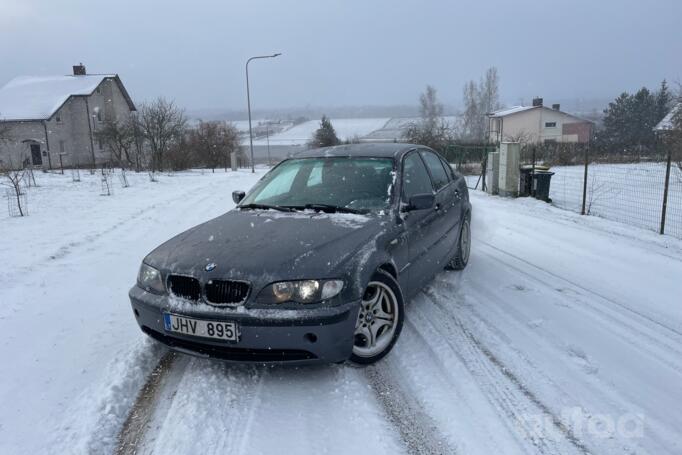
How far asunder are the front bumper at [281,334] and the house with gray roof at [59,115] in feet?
150

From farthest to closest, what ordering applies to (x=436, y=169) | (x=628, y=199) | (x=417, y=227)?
1. (x=628, y=199)
2. (x=436, y=169)
3. (x=417, y=227)

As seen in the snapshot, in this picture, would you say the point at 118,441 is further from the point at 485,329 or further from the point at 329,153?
the point at 329,153

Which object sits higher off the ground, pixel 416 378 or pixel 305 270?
pixel 305 270

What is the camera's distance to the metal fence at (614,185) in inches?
404

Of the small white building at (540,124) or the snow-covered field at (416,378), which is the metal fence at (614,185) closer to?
the snow-covered field at (416,378)

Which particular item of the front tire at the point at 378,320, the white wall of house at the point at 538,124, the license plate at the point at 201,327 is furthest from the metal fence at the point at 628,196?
the white wall of house at the point at 538,124

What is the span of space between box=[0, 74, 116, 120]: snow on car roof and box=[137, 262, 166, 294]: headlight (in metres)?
48.0

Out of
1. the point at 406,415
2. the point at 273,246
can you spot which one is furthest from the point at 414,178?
the point at 406,415

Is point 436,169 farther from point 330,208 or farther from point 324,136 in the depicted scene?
point 324,136

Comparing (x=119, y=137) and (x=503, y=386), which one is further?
(x=119, y=137)

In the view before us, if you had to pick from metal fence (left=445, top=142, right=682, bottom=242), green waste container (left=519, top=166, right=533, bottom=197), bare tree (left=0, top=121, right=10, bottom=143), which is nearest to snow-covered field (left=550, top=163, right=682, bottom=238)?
metal fence (left=445, top=142, right=682, bottom=242)

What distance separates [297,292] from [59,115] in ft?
168

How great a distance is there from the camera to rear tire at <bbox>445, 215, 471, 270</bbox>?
596 cm

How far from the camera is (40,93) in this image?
46.9 meters
